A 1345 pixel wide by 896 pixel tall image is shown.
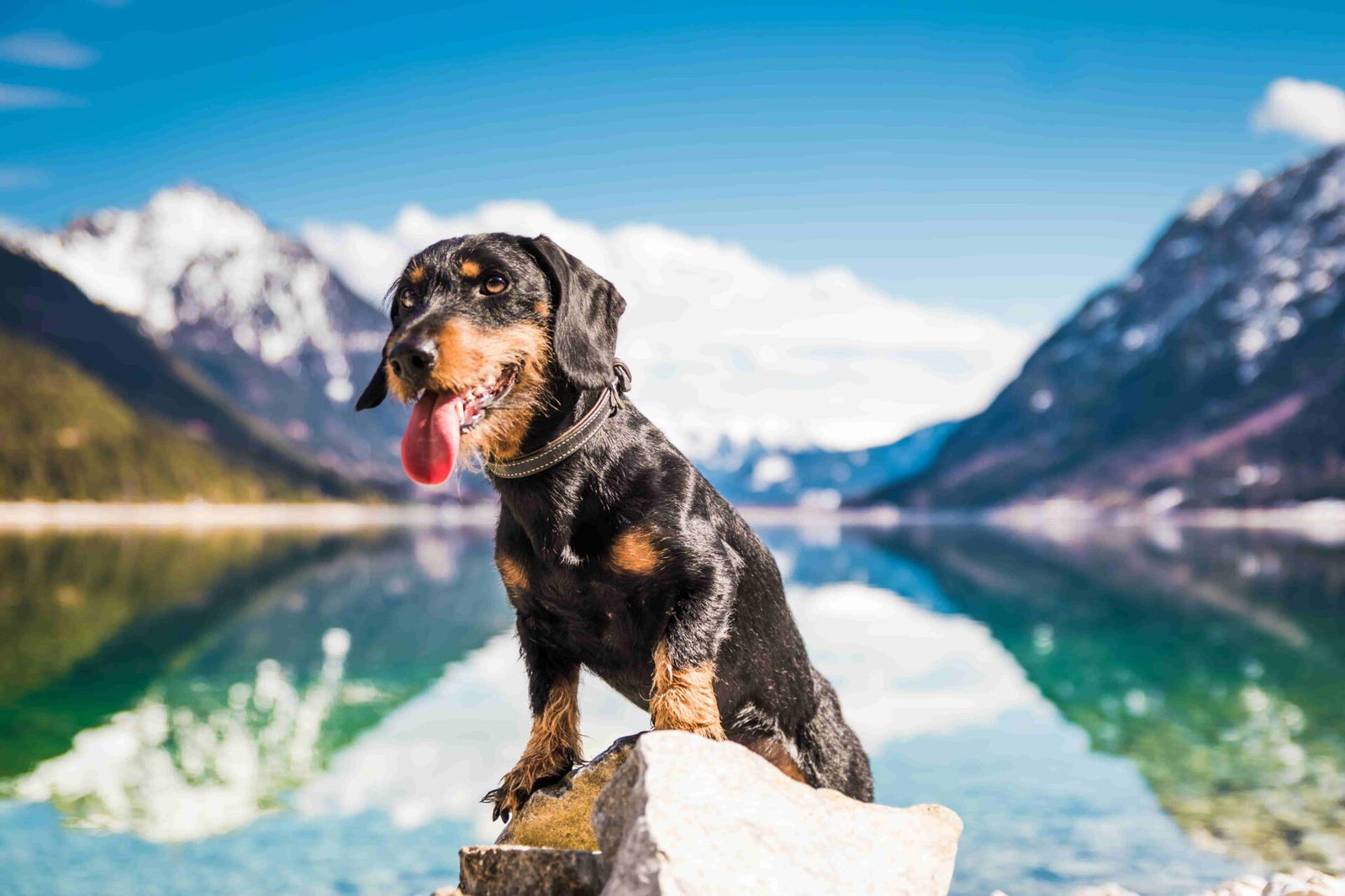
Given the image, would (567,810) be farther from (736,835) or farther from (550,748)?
(736,835)

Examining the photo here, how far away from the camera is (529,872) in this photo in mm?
5656

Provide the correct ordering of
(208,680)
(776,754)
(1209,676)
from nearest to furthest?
(776,754) < (1209,676) < (208,680)

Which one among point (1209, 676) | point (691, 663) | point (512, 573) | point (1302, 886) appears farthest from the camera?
point (1209, 676)

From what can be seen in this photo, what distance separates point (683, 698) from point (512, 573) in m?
1.12

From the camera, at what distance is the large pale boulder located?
4.79m

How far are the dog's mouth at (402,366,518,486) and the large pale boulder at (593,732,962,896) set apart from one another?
5.13 feet

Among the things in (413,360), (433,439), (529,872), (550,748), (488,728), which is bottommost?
(529,872)

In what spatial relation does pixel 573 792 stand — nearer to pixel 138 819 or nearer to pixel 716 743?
pixel 716 743

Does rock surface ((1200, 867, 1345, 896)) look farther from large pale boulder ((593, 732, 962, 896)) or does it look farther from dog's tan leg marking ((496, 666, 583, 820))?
dog's tan leg marking ((496, 666, 583, 820))

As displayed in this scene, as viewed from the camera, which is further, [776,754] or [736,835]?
[776,754]

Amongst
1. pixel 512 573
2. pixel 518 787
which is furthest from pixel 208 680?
pixel 512 573

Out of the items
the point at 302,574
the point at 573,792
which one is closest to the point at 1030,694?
the point at 573,792

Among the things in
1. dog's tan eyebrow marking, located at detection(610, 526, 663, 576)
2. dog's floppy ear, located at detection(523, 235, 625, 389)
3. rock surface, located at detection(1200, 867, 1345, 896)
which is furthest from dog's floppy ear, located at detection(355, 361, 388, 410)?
rock surface, located at detection(1200, 867, 1345, 896)

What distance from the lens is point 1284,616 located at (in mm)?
43312
